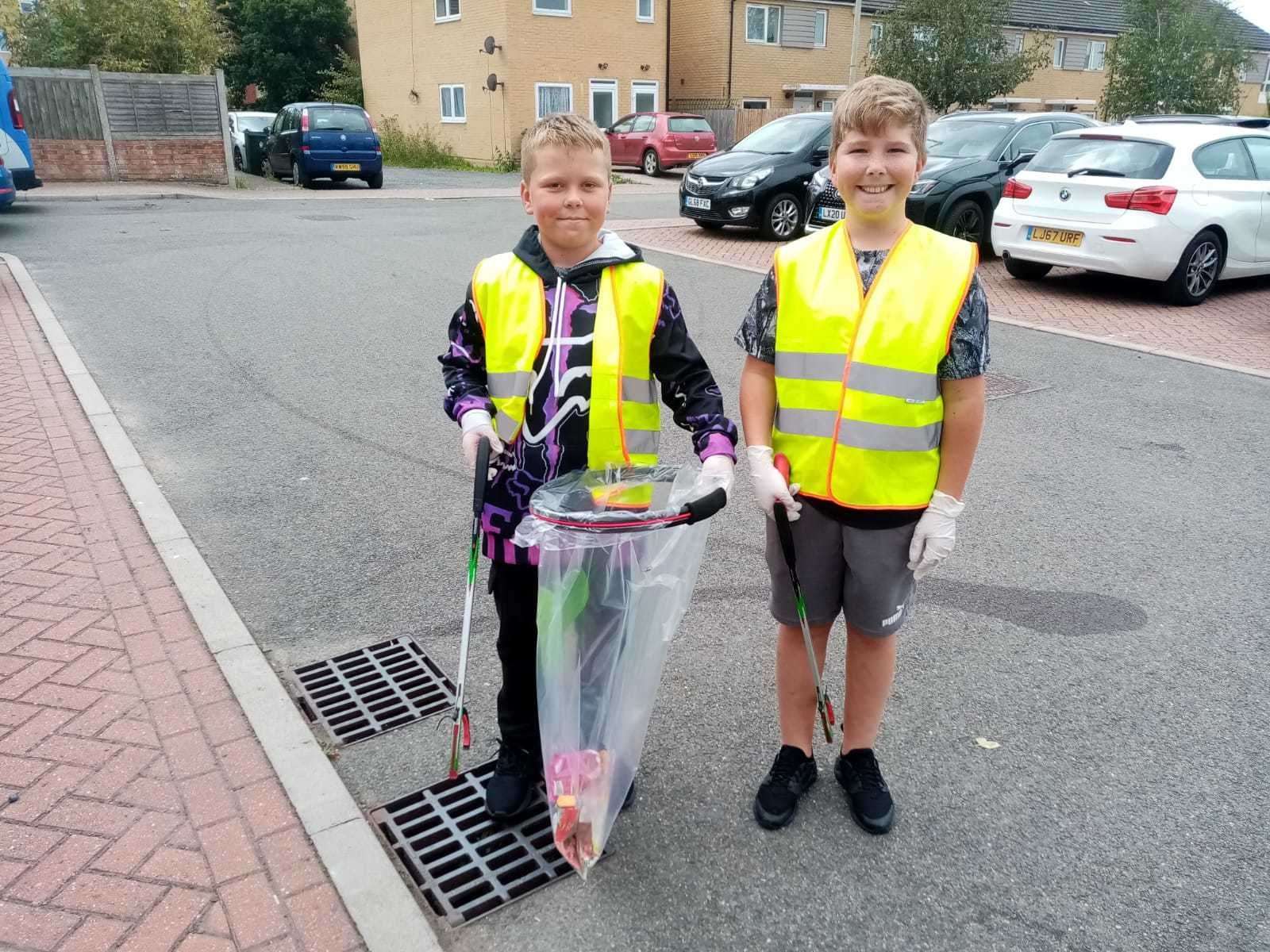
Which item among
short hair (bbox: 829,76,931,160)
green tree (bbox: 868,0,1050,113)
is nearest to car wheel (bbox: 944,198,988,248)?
short hair (bbox: 829,76,931,160)

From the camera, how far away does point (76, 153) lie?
63.0ft

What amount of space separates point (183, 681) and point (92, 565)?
1103mm

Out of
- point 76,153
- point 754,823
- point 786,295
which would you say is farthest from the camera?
point 76,153

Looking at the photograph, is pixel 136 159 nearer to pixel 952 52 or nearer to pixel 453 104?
pixel 453 104

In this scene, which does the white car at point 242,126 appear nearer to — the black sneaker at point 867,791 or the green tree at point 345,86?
the green tree at point 345,86

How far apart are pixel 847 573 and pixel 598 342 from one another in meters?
0.89

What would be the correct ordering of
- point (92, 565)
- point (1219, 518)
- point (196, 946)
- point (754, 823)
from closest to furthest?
point (196, 946) → point (754, 823) → point (92, 565) → point (1219, 518)

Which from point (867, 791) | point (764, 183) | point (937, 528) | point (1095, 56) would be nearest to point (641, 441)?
point (937, 528)

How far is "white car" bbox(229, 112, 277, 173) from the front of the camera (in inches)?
1004

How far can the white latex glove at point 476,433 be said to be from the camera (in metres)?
2.40

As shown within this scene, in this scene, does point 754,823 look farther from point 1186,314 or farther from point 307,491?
point 1186,314

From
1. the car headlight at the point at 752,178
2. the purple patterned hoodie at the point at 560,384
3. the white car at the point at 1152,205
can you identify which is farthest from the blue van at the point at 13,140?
the purple patterned hoodie at the point at 560,384

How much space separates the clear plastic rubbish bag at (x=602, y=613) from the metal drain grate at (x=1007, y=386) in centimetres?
491

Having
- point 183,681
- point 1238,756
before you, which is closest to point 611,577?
point 183,681
